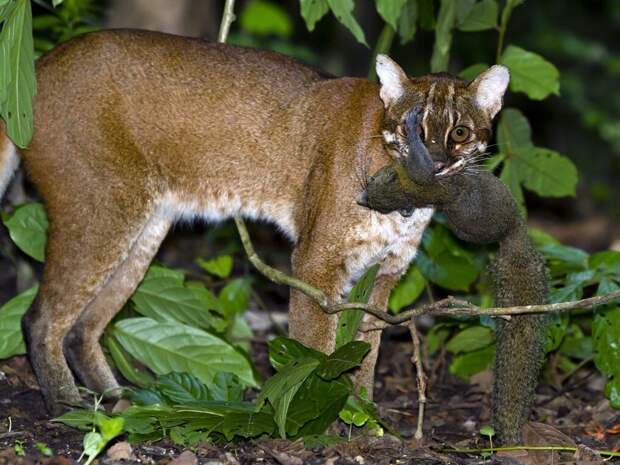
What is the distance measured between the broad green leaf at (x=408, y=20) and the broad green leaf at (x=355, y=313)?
1711mm

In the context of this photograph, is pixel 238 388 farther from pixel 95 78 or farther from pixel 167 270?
pixel 95 78

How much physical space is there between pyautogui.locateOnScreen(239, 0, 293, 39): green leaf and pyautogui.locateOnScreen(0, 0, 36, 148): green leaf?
8.24 meters

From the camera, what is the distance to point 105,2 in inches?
436

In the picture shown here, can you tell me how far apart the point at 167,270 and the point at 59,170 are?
1161 millimetres

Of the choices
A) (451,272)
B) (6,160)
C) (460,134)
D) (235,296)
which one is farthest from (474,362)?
(6,160)

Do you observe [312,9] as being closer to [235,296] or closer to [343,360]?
[343,360]

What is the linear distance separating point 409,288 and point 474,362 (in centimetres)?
60

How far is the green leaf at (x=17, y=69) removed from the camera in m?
4.76

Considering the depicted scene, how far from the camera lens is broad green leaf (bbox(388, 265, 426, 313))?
6.55 m

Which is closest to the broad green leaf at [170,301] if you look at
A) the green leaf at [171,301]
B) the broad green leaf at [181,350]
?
the green leaf at [171,301]

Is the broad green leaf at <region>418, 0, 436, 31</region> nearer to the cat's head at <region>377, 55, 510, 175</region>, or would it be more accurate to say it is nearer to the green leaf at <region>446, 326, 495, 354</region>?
the cat's head at <region>377, 55, 510, 175</region>

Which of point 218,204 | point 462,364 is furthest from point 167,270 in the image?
point 462,364

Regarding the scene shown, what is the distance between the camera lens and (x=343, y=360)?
490 cm

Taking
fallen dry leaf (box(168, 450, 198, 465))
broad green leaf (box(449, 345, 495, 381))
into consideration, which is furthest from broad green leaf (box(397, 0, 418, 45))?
fallen dry leaf (box(168, 450, 198, 465))
